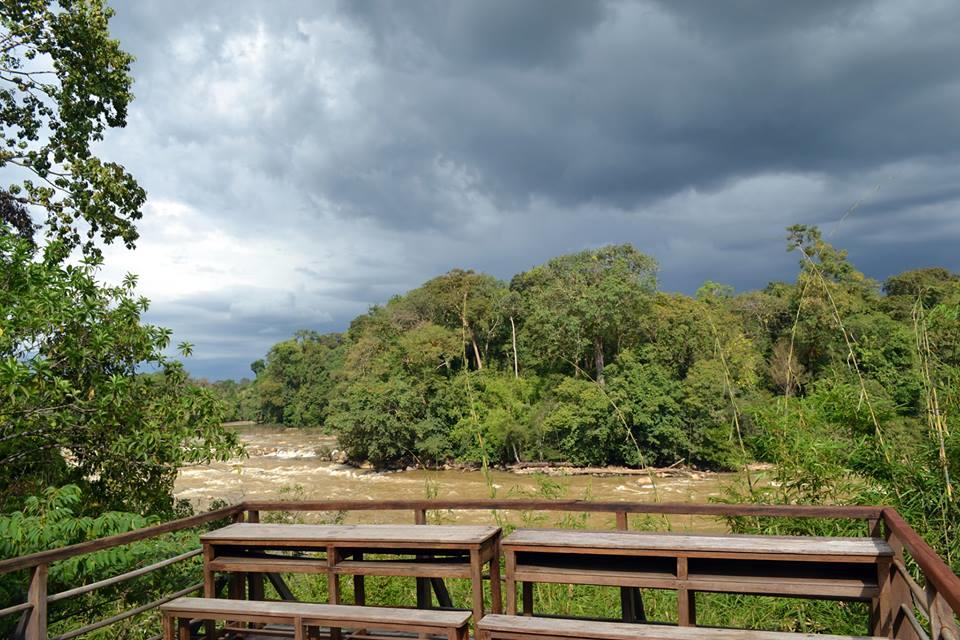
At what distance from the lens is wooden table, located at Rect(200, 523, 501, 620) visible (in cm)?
282

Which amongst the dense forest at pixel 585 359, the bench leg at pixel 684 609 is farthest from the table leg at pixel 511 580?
the dense forest at pixel 585 359

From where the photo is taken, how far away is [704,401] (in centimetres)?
2430

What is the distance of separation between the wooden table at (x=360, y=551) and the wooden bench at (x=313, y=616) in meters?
0.19

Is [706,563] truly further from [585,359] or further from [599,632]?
[585,359]

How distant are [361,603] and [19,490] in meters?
4.06

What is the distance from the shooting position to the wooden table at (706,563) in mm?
2365

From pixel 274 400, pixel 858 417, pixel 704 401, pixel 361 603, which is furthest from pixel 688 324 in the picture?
pixel 274 400

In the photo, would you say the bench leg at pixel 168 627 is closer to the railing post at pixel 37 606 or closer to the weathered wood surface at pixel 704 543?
the railing post at pixel 37 606

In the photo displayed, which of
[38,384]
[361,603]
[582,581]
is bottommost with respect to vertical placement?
[361,603]

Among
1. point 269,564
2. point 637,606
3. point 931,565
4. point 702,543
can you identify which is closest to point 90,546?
point 269,564

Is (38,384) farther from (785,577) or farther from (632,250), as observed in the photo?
(632,250)

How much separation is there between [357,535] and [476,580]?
2.17 ft

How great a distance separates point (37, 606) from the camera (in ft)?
8.66

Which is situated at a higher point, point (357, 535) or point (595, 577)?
point (357, 535)
